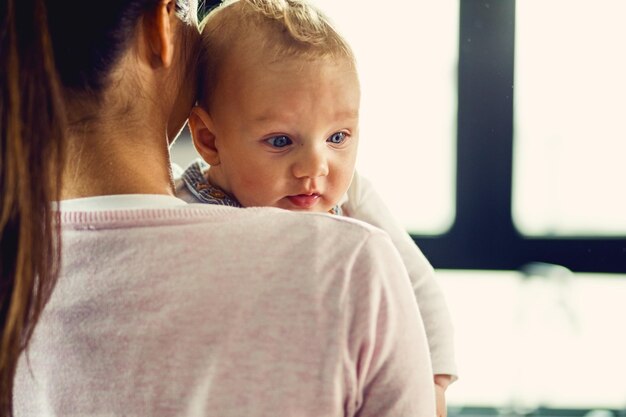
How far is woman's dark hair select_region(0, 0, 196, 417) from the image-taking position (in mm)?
610

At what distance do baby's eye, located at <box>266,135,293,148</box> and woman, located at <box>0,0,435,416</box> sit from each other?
361 mm

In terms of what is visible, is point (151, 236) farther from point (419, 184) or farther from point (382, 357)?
point (419, 184)

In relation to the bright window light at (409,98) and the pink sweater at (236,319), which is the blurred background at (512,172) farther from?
the pink sweater at (236,319)

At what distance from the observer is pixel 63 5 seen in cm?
62

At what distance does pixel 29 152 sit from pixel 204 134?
45 centimetres

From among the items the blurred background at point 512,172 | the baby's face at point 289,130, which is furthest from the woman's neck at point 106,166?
the blurred background at point 512,172

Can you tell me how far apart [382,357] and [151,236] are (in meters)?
0.20

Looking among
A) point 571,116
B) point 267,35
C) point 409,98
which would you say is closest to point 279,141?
point 267,35

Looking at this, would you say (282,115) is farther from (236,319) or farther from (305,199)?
(236,319)

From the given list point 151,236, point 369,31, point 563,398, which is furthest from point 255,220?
point 563,398

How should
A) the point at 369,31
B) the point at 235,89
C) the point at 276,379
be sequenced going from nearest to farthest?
1. the point at 276,379
2. the point at 235,89
3. the point at 369,31

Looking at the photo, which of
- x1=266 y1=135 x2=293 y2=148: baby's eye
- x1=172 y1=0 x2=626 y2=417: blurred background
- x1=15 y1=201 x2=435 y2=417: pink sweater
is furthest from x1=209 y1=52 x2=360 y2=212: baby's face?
x1=172 y1=0 x2=626 y2=417: blurred background

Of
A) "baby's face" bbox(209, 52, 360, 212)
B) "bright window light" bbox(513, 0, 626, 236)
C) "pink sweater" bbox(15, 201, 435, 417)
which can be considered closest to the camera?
"pink sweater" bbox(15, 201, 435, 417)

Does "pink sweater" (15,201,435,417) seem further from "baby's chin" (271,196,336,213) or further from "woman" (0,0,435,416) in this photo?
"baby's chin" (271,196,336,213)
